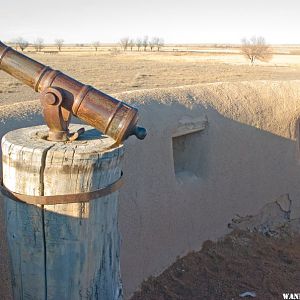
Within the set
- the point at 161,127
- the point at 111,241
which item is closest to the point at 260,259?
the point at 161,127

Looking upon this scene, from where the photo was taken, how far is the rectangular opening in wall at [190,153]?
5.45 meters

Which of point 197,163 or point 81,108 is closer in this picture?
point 81,108

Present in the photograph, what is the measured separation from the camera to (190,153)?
18.2 ft

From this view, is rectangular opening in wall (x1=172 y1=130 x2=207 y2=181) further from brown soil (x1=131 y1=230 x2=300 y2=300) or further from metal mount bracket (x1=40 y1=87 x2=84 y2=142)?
metal mount bracket (x1=40 y1=87 x2=84 y2=142)

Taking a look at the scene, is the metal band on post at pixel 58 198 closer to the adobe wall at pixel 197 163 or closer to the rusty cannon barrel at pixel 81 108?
the rusty cannon barrel at pixel 81 108

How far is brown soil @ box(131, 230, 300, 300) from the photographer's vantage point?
4727mm

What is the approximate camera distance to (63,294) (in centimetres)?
218

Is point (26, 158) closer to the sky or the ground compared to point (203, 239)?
closer to the sky

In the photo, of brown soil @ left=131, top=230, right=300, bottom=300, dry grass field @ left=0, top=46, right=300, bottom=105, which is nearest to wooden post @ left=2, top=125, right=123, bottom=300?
brown soil @ left=131, top=230, right=300, bottom=300

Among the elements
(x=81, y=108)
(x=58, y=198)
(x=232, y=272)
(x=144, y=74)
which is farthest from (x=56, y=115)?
(x=144, y=74)

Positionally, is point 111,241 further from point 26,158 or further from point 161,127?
point 161,127

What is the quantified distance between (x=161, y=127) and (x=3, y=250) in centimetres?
211

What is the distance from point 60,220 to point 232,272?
354 cm

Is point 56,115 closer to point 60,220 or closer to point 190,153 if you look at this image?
point 60,220
